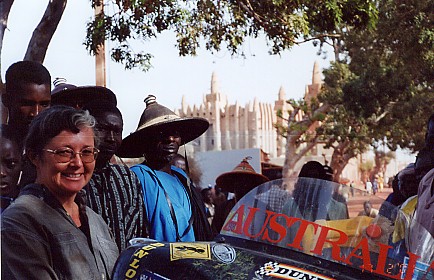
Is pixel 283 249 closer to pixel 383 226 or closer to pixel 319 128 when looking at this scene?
pixel 383 226

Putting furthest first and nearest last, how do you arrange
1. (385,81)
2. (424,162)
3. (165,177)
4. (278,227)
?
(385,81) < (424,162) < (165,177) < (278,227)

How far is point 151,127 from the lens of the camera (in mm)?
4055

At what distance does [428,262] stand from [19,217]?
1.22 m

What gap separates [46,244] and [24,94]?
1560mm

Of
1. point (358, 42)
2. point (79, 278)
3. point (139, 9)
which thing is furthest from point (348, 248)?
point (358, 42)

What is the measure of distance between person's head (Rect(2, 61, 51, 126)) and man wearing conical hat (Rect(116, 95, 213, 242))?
0.58 m

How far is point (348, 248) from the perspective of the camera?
221cm

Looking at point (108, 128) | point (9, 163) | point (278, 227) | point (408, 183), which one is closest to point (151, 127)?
point (108, 128)

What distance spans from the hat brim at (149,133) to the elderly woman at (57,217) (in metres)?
1.42

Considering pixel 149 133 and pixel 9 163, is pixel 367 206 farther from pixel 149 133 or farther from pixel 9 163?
pixel 149 133

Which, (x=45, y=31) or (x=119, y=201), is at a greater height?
(x=45, y=31)

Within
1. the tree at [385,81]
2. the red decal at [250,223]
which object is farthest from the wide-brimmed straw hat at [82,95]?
the tree at [385,81]

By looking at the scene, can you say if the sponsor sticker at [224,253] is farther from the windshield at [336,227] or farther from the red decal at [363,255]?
the red decal at [363,255]

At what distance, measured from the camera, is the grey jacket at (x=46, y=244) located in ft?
7.27
